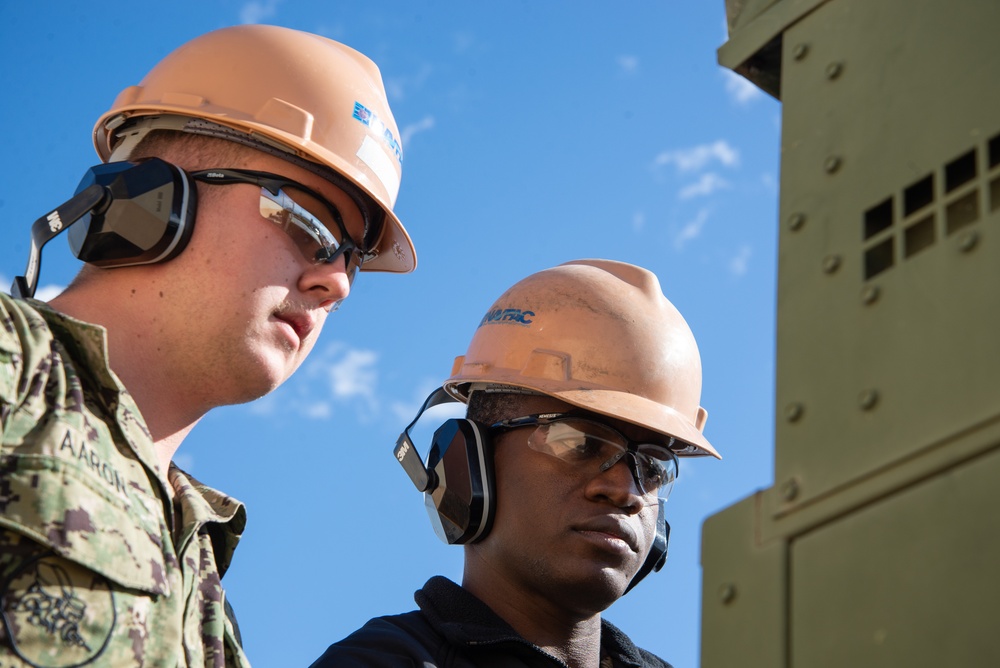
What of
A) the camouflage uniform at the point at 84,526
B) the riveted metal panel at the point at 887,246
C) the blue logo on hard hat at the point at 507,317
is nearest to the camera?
the riveted metal panel at the point at 887,246

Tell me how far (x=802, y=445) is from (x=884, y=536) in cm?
23

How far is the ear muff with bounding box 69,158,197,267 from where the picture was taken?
3.14 metres

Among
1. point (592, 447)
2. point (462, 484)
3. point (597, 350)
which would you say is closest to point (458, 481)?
point (462, 484)

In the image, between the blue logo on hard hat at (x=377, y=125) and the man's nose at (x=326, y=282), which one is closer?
the man's nose at (x=326, y=282)

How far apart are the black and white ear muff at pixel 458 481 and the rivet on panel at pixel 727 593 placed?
2.18 m

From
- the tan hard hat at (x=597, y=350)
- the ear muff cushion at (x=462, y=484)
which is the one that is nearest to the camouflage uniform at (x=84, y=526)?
the ear muff cushion at (x=462, y=484)

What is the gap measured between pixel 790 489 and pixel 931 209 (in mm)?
462

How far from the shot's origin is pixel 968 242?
171 cm

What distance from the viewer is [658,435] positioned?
433 cm

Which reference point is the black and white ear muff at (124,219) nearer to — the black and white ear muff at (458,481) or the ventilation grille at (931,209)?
the black and white ear muff at (458,481)

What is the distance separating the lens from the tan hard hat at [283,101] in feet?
11.9

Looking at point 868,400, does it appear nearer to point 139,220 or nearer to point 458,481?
point 139,220

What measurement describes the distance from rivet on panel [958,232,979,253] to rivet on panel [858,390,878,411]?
233 millimetres

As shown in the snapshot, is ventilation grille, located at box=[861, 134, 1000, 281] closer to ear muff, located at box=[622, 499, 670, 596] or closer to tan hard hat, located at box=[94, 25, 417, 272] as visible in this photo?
tan hard hat, located at box=[94, 25, 417, 272]
